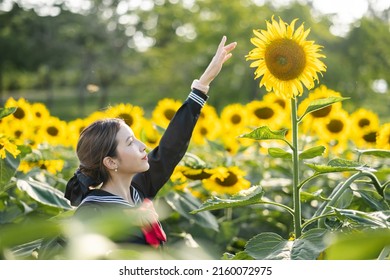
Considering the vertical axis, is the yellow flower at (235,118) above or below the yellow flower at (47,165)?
below

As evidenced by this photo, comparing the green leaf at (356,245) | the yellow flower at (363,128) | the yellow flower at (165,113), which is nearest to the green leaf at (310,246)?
the green leaf at (356,245)

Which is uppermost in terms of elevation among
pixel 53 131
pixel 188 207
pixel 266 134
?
pixel 266 134

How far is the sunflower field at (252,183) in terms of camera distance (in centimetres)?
107

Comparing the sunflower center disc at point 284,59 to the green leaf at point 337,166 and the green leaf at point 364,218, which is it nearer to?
the green leaf at point 337,166

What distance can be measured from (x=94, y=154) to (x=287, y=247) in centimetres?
49

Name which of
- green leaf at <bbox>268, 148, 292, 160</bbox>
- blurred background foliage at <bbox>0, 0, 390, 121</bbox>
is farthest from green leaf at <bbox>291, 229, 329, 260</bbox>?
blurred background foliage at <bbox>0, 0, 390, 121</bbox>

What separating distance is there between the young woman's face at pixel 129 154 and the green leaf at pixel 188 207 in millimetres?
Result: 377

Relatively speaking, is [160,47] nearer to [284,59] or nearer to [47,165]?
[47,165]

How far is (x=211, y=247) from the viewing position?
1808 mm

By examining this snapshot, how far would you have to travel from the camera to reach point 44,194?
1646 mm

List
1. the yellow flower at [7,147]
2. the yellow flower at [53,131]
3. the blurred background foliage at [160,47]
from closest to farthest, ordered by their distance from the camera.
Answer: the yellow flower at [7,147], the yellow flower at [53,131], the blurred background foliage at [160,47]

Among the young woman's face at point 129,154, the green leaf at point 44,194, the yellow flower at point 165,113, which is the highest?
the young woman's face at point 129,154

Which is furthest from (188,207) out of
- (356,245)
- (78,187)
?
(356,245)

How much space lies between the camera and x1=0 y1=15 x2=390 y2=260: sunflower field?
107cm
